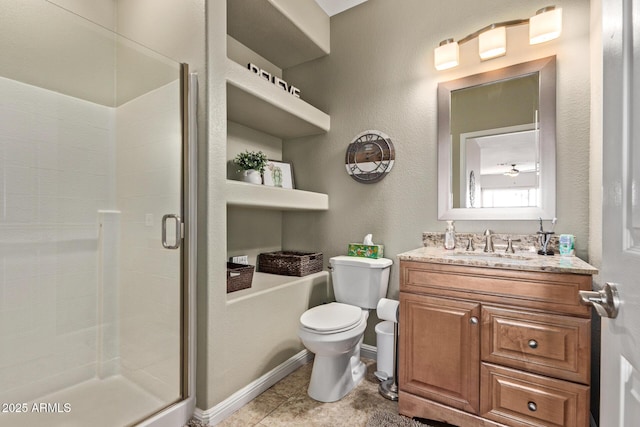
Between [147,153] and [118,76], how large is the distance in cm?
66

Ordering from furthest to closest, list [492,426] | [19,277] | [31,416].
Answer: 1. [19,277]
2. [31,416]
3. [492,426]

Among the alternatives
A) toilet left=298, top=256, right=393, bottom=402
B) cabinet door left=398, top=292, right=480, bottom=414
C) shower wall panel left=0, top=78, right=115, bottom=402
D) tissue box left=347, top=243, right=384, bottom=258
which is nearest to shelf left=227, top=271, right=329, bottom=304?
toilet left=298, top=256, right=393, bottom=402

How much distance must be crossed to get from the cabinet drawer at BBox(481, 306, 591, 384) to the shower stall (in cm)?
150

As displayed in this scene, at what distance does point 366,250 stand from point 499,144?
1.12 metres

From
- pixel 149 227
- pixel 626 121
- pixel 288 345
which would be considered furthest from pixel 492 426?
pixel 149 227

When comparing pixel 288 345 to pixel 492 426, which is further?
pixel 288 345

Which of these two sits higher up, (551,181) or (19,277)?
(551,181)

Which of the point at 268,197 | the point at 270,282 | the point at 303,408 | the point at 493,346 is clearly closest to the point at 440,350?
the point at 493,346

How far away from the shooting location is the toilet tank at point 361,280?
210cm

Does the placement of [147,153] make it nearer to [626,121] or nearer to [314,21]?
[314,21]

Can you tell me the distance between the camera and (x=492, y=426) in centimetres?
140

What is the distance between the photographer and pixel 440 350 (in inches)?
60.4

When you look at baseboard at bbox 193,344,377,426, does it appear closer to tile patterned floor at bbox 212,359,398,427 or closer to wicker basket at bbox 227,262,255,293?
tile patterned floor at bbox 212,359,398,427

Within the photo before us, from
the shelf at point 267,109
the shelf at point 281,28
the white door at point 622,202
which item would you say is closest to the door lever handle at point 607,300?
the white door at point 622,202
